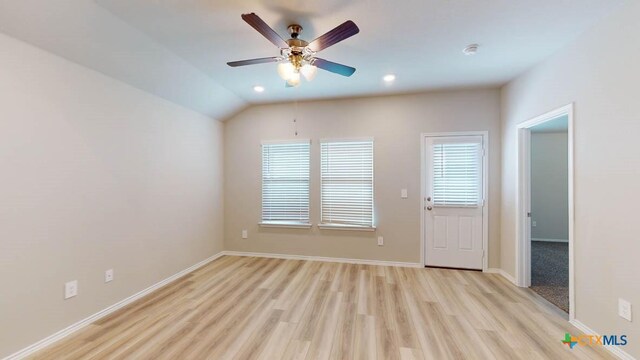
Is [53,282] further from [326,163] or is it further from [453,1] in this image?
[453,1]

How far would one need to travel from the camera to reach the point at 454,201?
3.81m

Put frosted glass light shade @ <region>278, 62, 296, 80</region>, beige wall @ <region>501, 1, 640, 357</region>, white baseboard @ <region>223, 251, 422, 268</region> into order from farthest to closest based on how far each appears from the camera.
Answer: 1. white baseboard @ <region>223, 251, 422, 268</region>
2. frosted glass light shade @ <region>278, 62, 296, 80</region>
3. beige wall @ <region>501, 1, 640, 357</region>

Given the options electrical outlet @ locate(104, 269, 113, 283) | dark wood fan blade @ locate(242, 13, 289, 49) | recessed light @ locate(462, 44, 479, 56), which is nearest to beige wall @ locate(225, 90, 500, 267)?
recessed light @ locate(462, 44, 479, 56)

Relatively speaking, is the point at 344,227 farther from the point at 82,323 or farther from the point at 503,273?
the point at 82,323

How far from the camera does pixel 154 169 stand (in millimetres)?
3172

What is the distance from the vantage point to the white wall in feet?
18.6

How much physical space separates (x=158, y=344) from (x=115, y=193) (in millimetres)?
1583

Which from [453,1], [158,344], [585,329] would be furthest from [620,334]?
[158,344]

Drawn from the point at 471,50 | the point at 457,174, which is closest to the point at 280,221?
the point at 457,174

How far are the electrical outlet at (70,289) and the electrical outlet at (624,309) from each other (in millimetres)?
4486

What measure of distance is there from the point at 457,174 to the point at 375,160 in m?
1.22

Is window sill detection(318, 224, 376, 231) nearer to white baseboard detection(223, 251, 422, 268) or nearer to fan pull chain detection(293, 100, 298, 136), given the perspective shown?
white baseboard detection(223, 251, 422, 268)

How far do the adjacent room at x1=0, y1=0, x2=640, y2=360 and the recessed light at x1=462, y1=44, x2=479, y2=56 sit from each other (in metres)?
0.02

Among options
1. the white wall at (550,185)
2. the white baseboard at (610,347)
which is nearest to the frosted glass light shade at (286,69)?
the white baseboard at (610,347)
